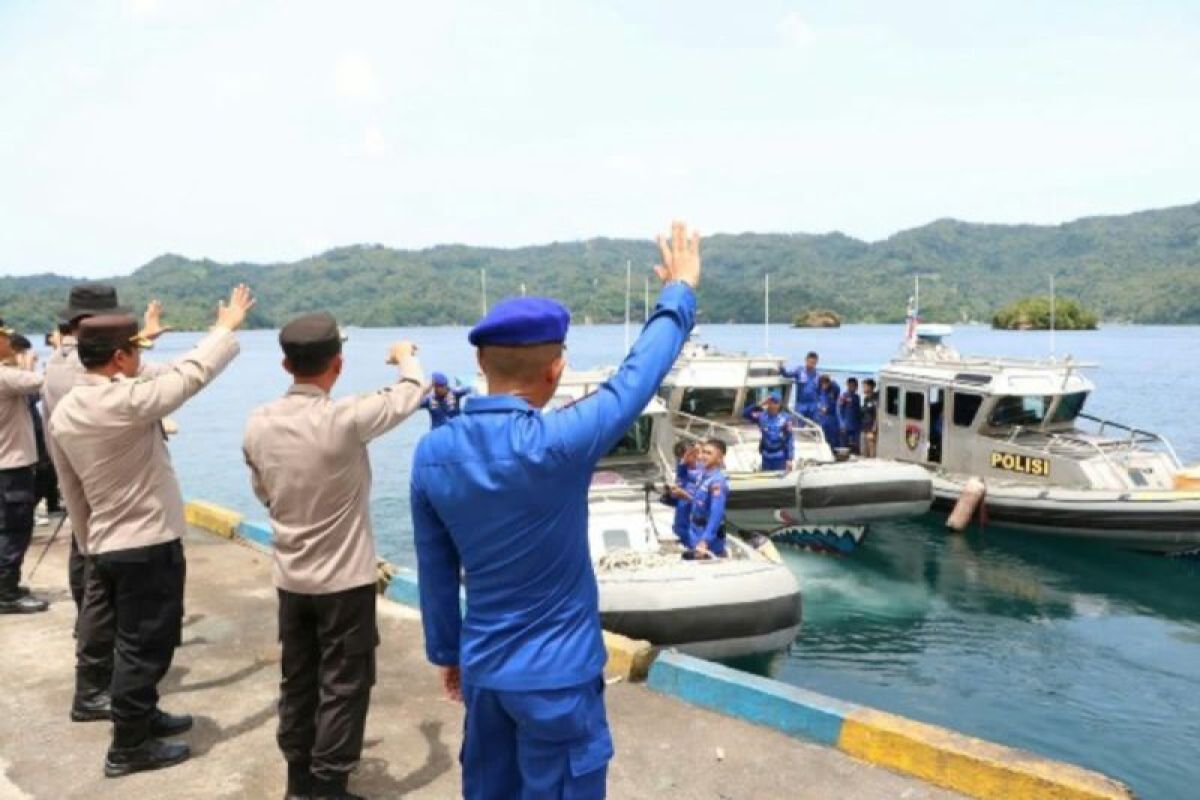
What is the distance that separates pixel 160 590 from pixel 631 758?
2.23 metres

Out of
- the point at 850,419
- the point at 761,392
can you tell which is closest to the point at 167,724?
the point at 761,392

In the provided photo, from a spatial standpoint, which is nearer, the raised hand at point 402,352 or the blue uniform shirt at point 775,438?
the raised hand at point 402,352

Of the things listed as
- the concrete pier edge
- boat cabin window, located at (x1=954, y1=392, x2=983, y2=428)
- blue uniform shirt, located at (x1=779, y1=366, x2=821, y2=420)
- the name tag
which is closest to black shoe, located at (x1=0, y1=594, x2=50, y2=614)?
the concrete pier edge

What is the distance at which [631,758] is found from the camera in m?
4.21

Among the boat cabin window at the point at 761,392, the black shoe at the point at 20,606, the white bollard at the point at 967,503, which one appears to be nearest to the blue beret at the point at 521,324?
the black shoe at the point at 20,606

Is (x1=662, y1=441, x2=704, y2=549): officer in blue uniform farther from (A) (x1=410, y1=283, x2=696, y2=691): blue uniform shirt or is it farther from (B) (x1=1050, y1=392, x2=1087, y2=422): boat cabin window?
(B) (x1=1050, y1=392, x2=1087, y2=422): boat cabin window

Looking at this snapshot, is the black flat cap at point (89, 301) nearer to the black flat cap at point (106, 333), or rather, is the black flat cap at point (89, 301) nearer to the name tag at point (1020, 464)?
the black flat cap at point (106, 333)

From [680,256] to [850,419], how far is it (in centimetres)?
1612

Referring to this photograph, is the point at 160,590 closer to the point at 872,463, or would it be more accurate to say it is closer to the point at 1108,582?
the point at 872,463

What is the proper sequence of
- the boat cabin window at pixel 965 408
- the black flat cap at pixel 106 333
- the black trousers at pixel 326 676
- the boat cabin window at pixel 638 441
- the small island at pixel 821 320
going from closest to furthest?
the black trousers at pixel 326 676 → the black flat cap at pixel 106 333 → the boat cabin window at pixel 638 441 → the boat cabin window at pixel 965 408 → the small island at pixel 821 320

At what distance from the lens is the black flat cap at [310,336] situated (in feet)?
11.1

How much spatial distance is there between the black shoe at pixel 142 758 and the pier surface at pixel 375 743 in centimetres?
5

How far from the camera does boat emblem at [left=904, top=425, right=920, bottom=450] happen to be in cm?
1620

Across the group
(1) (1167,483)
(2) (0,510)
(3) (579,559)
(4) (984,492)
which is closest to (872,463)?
(4) (984,492)
